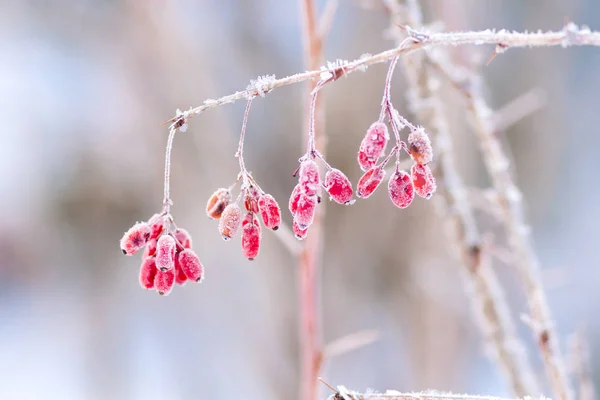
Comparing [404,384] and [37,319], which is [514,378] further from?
[37,319]

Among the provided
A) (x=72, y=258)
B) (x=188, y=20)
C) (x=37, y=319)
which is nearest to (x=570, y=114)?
(x=188, y=20)

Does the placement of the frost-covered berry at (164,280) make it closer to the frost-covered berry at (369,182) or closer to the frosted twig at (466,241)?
the frost-covered berry at (369,182)

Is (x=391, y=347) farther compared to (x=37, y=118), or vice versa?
(x=37, y=118)

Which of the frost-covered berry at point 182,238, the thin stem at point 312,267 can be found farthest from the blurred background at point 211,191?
the frost-covered berry at point 182,238

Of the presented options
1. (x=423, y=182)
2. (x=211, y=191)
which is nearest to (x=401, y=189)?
(x=423, y=182)

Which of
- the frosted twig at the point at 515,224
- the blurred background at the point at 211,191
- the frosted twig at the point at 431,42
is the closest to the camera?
the frosted twig at the point at 431,42

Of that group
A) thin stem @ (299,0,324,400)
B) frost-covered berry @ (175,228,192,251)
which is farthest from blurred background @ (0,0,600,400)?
frost-covered berry @ (175,228,192,251)
